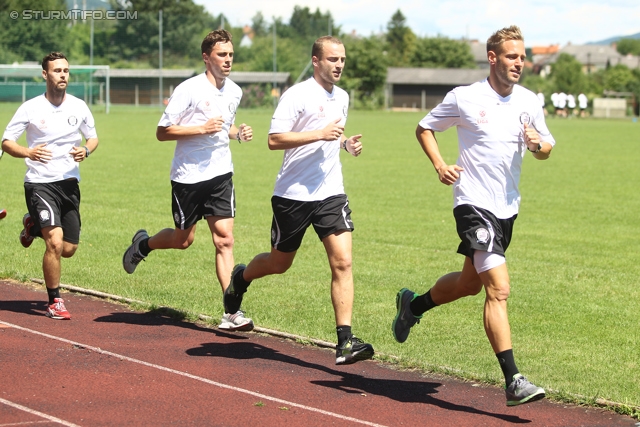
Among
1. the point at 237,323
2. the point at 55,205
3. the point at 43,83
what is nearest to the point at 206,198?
the point at 237,323

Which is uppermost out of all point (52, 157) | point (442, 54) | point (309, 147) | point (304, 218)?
point (442, 54)

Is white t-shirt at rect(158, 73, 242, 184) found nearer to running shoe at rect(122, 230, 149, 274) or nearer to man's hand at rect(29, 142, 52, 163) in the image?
man's hand at rect(29, 142, 52, 163)

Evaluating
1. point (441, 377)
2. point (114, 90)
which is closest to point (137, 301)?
point (441, 377)

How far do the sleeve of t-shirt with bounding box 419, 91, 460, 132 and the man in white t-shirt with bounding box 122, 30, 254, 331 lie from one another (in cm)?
204

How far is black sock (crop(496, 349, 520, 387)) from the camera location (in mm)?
5870

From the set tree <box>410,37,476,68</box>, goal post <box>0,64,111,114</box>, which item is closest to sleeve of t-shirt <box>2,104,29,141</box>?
goal post <box>0,64,111,114</box>

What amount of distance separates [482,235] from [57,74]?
430 cm

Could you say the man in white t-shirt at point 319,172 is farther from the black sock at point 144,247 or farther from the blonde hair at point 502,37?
the black sock at point 144,247

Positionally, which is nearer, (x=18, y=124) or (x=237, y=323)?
(x=237, y=323)

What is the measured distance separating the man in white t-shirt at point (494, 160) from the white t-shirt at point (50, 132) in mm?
3656

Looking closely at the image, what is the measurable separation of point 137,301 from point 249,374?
2.63 metres

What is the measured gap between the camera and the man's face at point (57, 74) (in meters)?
8.40

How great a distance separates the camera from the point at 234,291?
7.93 m

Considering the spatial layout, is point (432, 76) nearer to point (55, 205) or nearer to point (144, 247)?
point (144, 247)
